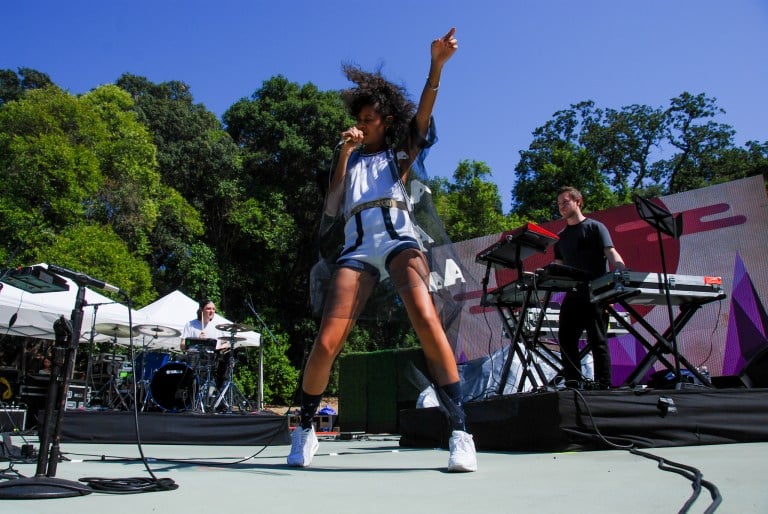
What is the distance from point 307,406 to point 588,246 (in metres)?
2.60

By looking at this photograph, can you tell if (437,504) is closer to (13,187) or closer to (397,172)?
(397,172)

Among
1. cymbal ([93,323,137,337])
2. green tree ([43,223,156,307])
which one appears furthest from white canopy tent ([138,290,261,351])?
green tree ([43,223,156,307])

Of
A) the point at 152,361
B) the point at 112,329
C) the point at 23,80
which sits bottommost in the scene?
the point at 152,361

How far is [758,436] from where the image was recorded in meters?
3.35

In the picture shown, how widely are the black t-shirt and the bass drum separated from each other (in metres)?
5.61

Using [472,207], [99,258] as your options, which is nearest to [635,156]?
[472,207]

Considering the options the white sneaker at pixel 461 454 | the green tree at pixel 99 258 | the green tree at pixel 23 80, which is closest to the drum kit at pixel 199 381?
the white sneaker at pixel 461 454

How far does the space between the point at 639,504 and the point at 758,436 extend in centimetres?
242

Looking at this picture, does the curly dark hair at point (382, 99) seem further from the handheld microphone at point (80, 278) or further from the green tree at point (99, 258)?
the green tree at point (99, 258)

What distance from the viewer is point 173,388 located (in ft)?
26.7

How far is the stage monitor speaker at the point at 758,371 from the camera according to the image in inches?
172

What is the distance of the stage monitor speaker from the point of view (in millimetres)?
4359

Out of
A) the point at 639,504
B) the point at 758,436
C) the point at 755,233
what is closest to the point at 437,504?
the point at 639,504

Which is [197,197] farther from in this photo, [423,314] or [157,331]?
[423,314]
